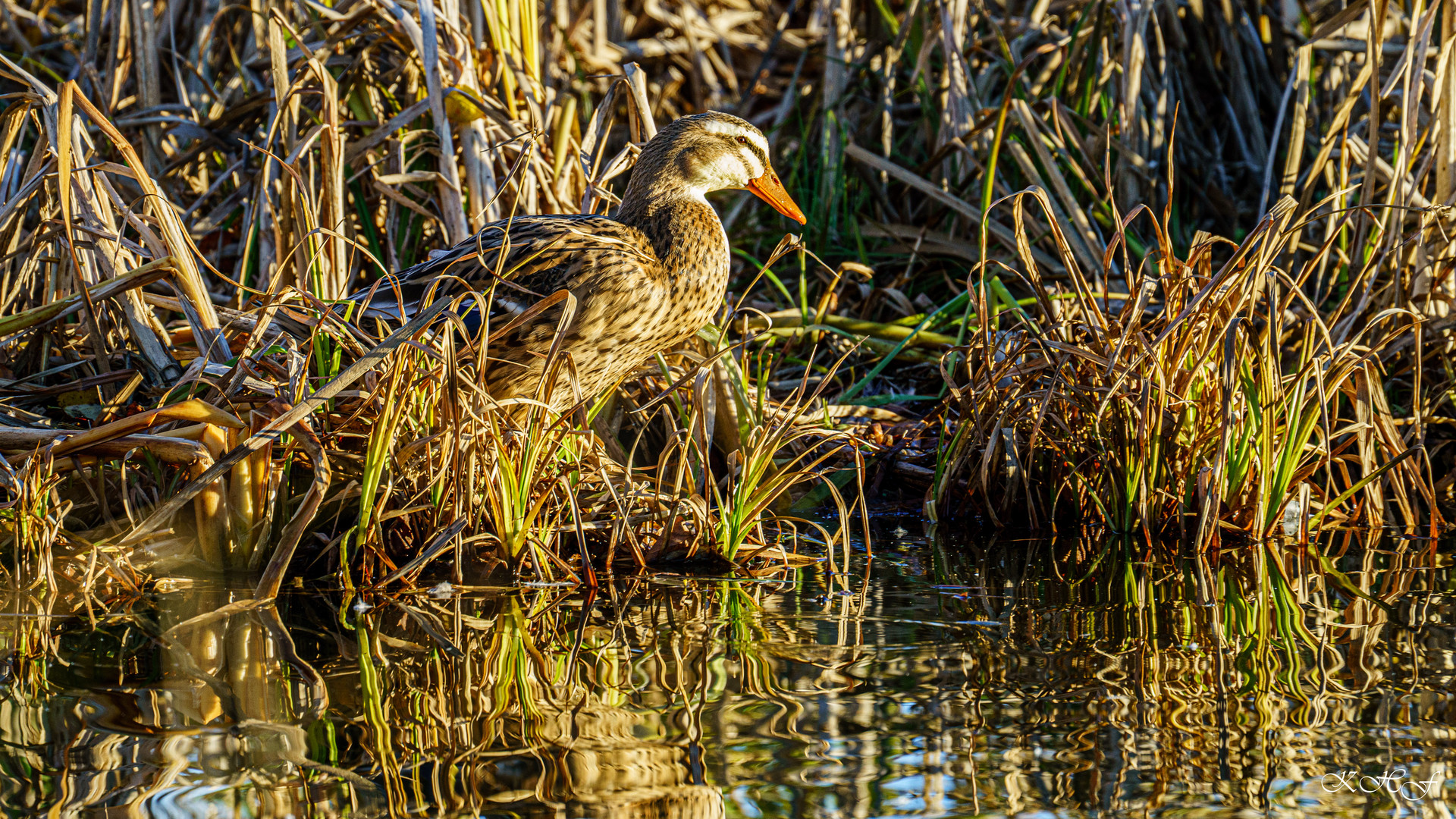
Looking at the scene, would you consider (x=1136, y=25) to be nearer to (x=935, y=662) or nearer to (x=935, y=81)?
(x=935, y=81)

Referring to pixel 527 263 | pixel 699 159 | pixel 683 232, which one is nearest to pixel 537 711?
pixel 527 263

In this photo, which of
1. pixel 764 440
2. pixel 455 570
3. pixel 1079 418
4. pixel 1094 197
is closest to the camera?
pixel 455 570

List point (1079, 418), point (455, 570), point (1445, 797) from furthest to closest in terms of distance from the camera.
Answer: point (1079, 418), point (455, 570), point (1445, 797)

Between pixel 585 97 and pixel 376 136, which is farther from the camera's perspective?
pixel 585 97

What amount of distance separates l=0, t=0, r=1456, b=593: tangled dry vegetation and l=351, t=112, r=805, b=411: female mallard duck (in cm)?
14

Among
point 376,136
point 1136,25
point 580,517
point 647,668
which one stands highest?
point 1136,25

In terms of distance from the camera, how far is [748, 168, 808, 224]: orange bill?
3854mm

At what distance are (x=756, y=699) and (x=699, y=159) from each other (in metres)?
1.92

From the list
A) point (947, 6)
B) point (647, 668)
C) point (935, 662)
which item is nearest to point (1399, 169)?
point (947, 6)

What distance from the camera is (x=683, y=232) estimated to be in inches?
132

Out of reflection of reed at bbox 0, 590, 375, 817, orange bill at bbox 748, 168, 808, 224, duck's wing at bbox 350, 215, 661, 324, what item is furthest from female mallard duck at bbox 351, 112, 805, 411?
reflection of reed at bbox 0, 590, 375, 817

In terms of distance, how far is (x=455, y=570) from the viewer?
2.71 metres

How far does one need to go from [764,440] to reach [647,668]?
2.70ft

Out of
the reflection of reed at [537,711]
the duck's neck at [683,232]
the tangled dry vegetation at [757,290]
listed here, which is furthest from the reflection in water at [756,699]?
the duck's neck at [683,232]
